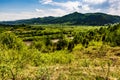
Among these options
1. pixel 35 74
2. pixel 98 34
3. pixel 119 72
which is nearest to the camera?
pixel 35 74

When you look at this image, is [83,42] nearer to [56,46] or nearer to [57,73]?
[56,46]

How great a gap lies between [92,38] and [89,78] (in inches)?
2850

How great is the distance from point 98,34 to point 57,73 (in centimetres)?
7434

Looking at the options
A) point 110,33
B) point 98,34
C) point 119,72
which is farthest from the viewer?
point 98,34

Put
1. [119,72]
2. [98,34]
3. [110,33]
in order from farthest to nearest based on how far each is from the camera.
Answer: [98,34] < [110,33] < [119,72]

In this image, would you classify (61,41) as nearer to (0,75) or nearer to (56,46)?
(56,46)

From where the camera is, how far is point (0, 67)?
529 inches

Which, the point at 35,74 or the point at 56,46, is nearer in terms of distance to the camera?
the point at 35,74

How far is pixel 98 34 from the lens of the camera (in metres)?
88.0

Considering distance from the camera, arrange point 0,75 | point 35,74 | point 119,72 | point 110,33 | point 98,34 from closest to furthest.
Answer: point 0,75
point 35,74
point 119,72
point 110,33
point 98,34

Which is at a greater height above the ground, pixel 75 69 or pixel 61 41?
pixel 75 69

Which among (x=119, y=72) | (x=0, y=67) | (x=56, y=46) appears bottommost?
(x=56, y=46)

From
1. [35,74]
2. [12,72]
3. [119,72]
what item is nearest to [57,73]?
[35,74]

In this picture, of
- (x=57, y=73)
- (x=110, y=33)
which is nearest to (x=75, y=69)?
(x=57, y=73)
